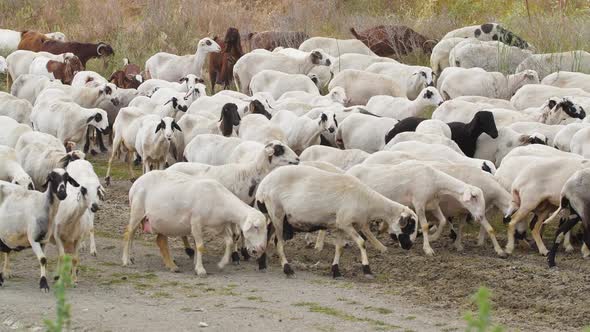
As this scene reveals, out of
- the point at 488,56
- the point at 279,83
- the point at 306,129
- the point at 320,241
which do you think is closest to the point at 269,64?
the point at 279,83

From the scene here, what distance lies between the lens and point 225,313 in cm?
984

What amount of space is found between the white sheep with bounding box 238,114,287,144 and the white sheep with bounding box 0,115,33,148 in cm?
293

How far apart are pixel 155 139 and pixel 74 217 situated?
4407 millimetres

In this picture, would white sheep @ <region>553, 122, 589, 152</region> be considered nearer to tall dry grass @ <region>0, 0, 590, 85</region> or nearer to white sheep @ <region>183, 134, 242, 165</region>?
white sheep @ <region>183, 134, 242, 165</region>

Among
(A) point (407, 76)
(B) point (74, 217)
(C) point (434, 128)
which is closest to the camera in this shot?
(B) point (74, 217)

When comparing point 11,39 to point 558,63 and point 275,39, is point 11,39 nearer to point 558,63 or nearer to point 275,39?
point 275,39

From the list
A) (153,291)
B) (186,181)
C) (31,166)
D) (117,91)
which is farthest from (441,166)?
(117,91)

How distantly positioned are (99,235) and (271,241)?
2187mm

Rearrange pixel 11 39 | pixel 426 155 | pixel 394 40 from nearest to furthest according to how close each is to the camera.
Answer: pixel 426 155 → pixel 394 40 → pixel 11 39

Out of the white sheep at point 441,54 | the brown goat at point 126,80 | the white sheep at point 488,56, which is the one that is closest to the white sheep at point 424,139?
the white sheep at point 488,56

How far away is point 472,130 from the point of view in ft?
49.9

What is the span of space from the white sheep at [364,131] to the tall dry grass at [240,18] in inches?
311

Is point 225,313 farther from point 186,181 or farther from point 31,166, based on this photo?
point 31,166

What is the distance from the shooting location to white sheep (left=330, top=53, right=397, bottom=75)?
21781mm
